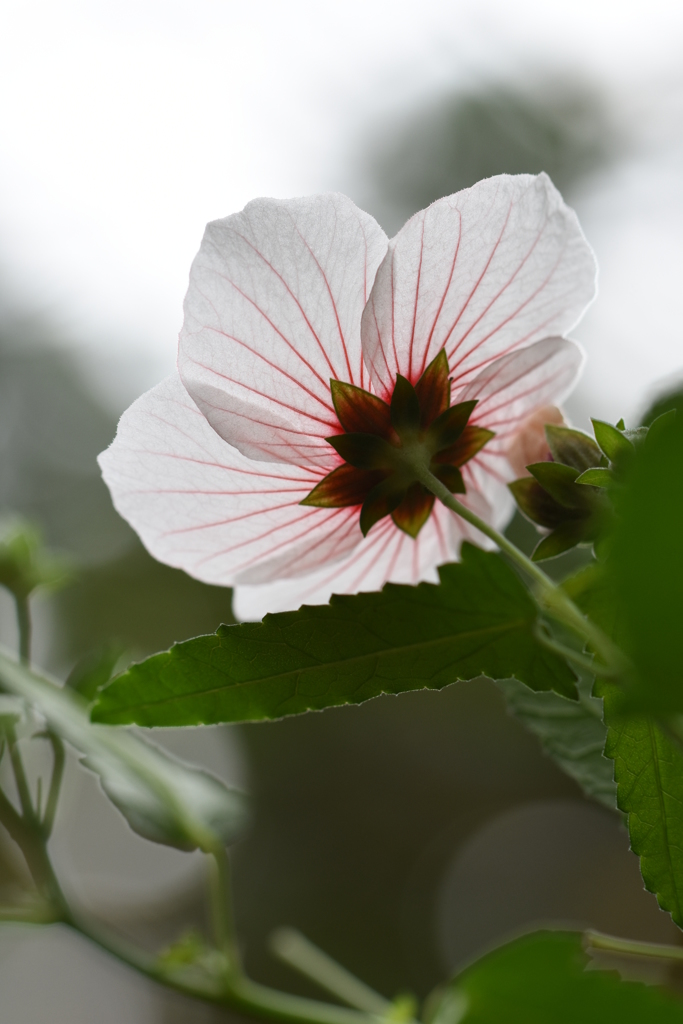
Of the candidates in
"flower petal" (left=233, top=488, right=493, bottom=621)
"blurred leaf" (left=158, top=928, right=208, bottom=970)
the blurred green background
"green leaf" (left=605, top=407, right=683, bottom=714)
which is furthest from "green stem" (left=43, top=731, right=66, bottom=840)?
the blurred green background

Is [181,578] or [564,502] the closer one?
[564,502]

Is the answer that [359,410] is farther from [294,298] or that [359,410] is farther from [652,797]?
[652,797]

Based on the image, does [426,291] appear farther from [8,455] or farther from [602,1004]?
[8,455]

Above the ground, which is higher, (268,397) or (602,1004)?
(268,397)

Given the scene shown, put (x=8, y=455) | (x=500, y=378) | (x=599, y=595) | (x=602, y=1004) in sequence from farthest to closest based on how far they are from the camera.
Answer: (x=8, y=455) < (x=500, y=378) < (x=599, y=595) < (x=602, y=1004)

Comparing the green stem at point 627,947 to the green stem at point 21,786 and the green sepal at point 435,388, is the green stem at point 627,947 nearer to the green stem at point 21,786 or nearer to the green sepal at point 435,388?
the green sepal at point 435,388

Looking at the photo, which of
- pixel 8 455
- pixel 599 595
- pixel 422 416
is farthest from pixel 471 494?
pixel 8 455
